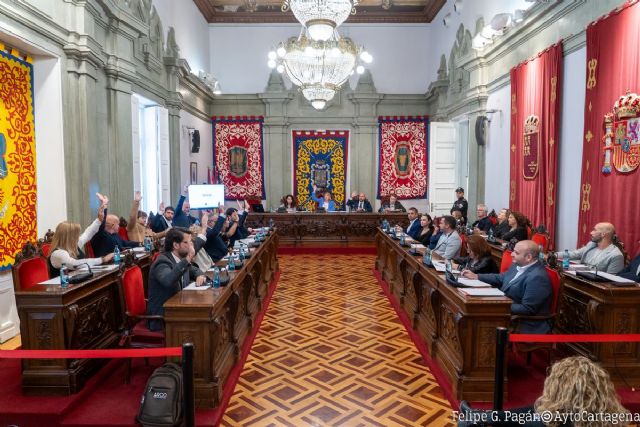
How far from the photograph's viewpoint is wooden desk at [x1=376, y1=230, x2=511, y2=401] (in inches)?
142

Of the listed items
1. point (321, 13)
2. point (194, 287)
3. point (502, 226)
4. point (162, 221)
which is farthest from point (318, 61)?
point (194, 287)

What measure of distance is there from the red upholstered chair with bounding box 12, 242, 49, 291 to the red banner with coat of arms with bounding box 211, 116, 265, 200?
9823 mm

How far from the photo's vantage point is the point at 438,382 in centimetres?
409

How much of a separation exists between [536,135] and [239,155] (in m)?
9.01

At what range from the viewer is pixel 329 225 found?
1140 cm

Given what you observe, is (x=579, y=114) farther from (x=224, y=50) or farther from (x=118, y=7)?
(x=224, y=50)

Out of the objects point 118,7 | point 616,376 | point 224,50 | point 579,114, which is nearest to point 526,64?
point 579,114

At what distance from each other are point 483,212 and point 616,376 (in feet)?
16.8

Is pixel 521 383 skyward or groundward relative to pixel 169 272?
groundward

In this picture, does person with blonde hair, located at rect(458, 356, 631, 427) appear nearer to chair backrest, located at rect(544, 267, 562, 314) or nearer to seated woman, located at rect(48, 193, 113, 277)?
chair backrest, located at rect(544, 267, 562, 314)

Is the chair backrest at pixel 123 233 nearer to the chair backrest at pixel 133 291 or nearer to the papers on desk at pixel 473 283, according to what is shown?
the chair backrest at pixel 133 291

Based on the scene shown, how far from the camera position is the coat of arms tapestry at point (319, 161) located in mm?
14148

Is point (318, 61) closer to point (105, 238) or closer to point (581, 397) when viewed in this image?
point (105, 238)

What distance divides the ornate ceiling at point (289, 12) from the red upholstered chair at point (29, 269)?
10.3 meters
